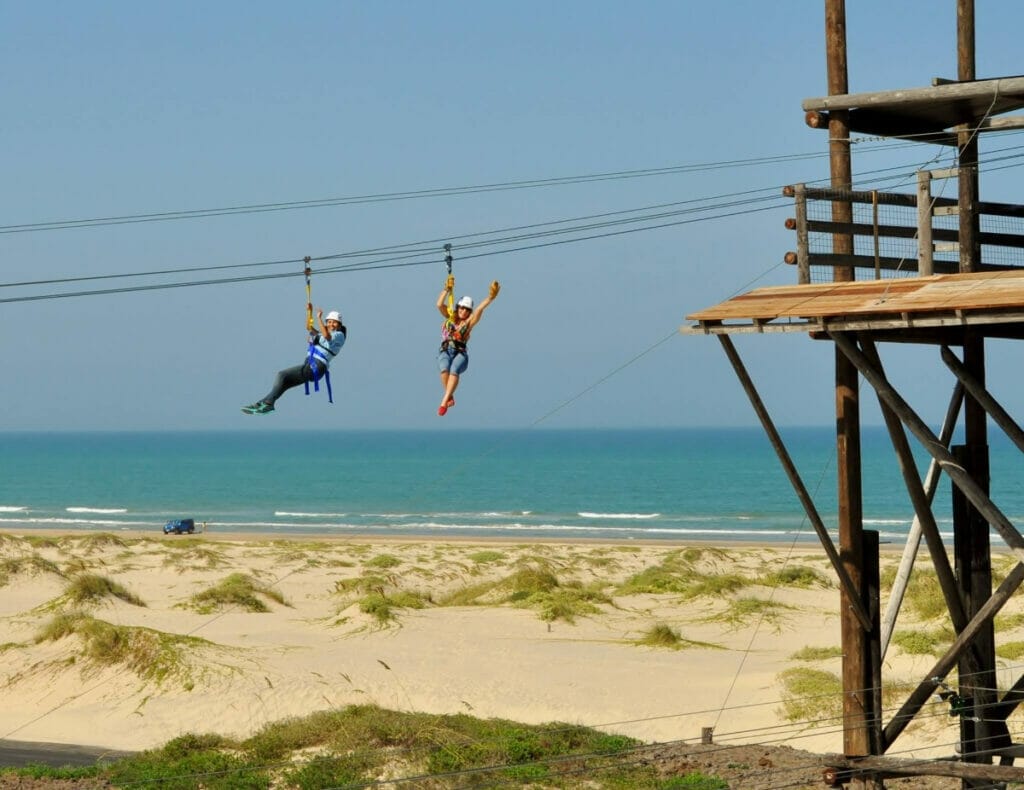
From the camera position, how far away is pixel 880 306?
466 inches

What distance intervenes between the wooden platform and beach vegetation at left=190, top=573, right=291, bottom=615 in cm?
2411

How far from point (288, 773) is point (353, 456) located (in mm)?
179106

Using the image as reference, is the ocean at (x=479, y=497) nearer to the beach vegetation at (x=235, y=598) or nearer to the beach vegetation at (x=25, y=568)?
the beach vegetation at (x=25, y=568)

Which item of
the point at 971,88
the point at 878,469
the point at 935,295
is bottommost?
the point at 878,469

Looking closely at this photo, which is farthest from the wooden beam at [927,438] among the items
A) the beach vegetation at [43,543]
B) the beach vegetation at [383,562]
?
the beach vegetation at [43,543]

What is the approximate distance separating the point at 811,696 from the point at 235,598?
58.6 feet

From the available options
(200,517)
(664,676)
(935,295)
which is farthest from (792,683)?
(200,517)

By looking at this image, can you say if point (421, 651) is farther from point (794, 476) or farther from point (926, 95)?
point (926, 95)

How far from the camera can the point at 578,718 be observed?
23297 mm

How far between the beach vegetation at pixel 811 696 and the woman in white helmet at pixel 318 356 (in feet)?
28.9

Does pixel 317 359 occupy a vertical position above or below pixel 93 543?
above

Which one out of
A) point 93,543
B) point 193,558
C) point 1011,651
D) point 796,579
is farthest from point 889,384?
point 93,543

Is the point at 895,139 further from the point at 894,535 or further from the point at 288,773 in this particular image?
the point at 894,535

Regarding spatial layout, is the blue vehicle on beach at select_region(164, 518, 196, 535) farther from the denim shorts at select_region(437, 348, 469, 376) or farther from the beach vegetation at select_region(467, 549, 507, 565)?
the denim shorts at select_region(437, 348, 469, 376)
